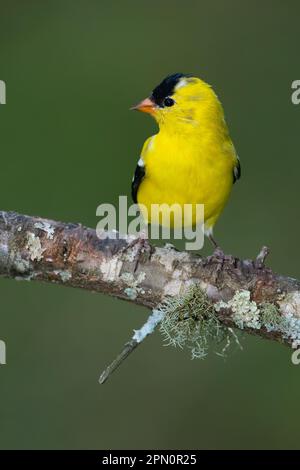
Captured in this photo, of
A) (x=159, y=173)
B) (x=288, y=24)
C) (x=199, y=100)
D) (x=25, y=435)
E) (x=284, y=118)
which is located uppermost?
(x=288, y=24)

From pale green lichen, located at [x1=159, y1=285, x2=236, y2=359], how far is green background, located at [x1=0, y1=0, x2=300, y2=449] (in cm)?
226

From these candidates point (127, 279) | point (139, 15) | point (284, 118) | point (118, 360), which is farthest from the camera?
point (139, 15)

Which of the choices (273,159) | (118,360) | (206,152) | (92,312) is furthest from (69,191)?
(118,360)

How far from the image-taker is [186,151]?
494 cm

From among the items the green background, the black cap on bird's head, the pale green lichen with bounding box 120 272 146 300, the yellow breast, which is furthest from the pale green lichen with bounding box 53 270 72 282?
the green background

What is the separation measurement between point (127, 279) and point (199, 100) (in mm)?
1364

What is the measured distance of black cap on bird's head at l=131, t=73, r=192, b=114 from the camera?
200 inches

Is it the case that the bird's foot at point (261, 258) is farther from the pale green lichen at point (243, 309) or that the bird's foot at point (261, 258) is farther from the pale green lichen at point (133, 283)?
the pale green lichen at point (133, 283)

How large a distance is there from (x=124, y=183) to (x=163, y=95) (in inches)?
72.6

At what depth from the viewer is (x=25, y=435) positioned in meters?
6.30

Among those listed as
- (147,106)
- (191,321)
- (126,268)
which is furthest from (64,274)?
(147,106)

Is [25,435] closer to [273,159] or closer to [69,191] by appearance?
[69,191]

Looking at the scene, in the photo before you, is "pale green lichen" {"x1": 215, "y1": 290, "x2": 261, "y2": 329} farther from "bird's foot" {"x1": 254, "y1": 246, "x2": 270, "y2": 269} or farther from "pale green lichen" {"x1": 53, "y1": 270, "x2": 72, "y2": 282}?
"pale green lichen" {"x1": 53, "y1": 270, "x2": 72, "y2": 282}

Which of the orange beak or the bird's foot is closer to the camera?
the bird's foot
